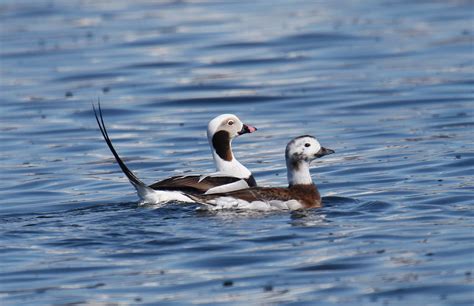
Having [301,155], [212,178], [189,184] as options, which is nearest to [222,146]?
[212,178]

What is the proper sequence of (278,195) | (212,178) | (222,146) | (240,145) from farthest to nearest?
(240,145), (222,146), (212,178), (278,195)

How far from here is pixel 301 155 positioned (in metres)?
11.8

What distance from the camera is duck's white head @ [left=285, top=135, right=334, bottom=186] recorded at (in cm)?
1183

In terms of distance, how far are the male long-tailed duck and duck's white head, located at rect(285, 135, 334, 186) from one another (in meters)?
0.66

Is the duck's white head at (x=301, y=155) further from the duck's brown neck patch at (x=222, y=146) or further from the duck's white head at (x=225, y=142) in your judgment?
the duck's brown neck patch at (x=222, y=146)

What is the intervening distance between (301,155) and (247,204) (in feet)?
2.55

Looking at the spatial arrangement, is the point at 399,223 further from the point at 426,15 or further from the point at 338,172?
the point at 426,15

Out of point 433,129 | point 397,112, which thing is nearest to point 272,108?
point 397,112

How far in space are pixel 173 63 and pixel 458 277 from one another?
14278mm

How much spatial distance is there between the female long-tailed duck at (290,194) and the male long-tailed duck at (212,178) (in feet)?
1.37

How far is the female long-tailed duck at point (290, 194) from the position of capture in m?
11.4

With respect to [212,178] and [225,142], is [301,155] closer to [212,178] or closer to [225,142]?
[212,178]

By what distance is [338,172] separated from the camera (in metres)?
14.1

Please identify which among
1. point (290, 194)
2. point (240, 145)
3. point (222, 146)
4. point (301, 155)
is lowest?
point (290, 194)
